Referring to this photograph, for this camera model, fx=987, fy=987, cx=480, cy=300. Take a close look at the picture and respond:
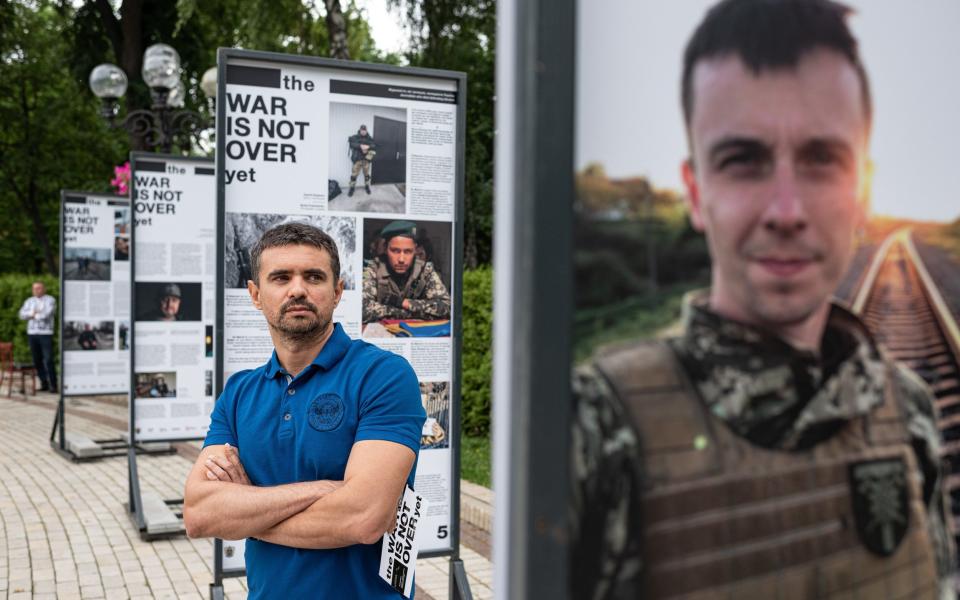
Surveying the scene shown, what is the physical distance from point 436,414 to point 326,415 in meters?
1.30

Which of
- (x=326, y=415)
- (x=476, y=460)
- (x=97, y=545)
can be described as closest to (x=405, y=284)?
(x=326, y=415)

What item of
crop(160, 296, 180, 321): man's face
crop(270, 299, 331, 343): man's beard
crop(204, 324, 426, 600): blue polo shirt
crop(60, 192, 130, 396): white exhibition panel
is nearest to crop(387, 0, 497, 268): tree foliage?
crop(60, 192, 130, 396): white exhibition panel

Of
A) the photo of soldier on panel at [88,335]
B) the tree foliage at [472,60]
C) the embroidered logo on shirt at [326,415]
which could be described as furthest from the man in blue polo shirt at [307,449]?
the tree foliage at [472,60]

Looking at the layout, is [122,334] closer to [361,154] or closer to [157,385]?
[157,385]

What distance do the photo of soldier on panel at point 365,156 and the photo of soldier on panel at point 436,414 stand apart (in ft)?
2.37

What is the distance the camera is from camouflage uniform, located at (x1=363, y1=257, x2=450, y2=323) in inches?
151

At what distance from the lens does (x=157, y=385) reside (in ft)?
24.7

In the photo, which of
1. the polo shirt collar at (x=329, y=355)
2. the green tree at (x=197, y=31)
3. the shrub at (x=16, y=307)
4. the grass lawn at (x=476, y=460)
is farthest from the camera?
the shrub at (x=16, y=307)

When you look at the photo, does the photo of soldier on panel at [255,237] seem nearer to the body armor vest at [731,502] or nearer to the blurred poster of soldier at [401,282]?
the blurred poster of soldier at [401,282]

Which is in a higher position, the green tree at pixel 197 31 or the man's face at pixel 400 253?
the green tree at pixel 197 31

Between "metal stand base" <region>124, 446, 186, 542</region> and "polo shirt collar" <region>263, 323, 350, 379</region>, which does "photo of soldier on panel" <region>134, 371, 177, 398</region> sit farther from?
"polo shirt collar" <region>263, 323, 350, 379</region>

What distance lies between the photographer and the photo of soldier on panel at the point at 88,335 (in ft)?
35.3

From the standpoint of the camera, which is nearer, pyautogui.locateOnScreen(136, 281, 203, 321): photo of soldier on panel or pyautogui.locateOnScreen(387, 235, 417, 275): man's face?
pyautogui.locateOnScreen(387, 235, 417, 275): man's face

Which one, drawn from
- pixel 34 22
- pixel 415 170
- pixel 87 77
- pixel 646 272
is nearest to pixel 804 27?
pixel 646 272
